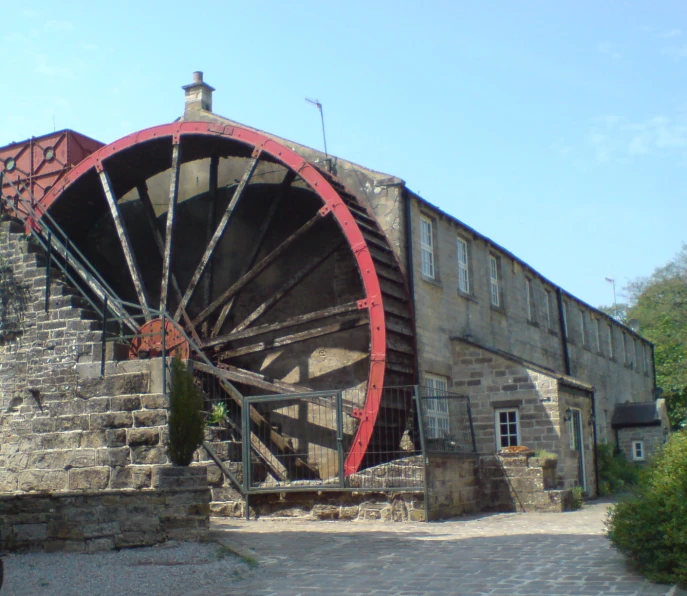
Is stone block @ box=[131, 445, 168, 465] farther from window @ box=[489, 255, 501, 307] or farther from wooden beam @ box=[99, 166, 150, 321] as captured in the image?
window @ box=[489, 255, 501, 307]

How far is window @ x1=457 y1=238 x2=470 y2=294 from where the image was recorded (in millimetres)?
16766

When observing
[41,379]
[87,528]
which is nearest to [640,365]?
[41,379]

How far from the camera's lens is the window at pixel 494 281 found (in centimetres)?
1820

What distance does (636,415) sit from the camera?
2398cm

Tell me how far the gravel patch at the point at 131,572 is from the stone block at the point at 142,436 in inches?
90.4

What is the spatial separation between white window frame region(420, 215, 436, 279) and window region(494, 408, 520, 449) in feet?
9.15

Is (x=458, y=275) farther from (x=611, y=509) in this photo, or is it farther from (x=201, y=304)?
(x=611, y=509)

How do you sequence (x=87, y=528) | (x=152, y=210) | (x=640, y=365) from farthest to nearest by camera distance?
(x=640, y=365)
(x=152, y=210)
(x=87, y=528)

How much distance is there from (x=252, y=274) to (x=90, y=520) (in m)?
7.02

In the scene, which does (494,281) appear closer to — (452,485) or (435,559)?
(452,485)

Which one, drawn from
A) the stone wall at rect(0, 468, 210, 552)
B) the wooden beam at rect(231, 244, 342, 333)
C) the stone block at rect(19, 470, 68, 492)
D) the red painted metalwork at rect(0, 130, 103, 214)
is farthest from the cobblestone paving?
the red painted metalwork at rect(0, 130, 103, 214)

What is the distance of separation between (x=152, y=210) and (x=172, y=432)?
796cm

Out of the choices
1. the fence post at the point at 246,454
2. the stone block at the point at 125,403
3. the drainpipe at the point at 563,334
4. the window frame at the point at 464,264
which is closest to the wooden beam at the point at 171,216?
the fence post at the point at 246,454

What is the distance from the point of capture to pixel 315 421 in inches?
562
